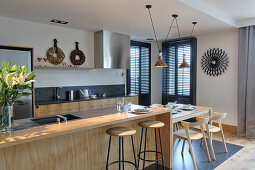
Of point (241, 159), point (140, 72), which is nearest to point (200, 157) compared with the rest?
point (241, 159)

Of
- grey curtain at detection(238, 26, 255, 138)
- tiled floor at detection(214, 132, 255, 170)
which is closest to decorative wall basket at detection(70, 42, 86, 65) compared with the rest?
tiled floor at detection(214, 132, 255, 170)

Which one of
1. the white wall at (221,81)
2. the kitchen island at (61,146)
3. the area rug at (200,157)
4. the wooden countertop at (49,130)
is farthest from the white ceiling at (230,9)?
the area rug at (200,157)

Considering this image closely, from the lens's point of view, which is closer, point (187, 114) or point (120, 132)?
point (120, 132)

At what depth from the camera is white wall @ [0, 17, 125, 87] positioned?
3.71 m

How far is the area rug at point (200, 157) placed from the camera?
299 centimetres

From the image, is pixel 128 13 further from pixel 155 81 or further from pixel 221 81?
pixel 155 81

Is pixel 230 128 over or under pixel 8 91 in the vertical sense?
under

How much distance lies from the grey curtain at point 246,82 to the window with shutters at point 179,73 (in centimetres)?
116

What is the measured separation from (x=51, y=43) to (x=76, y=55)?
612mm

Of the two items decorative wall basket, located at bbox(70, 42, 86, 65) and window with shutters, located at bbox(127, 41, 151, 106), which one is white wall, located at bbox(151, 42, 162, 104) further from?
decorative wall basket, located at bbox(70, 42, 86, 65)

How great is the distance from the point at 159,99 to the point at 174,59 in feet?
4.48

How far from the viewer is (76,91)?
4.64 m

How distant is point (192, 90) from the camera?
5355mm

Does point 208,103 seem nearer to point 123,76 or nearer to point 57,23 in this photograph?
point 123,76
